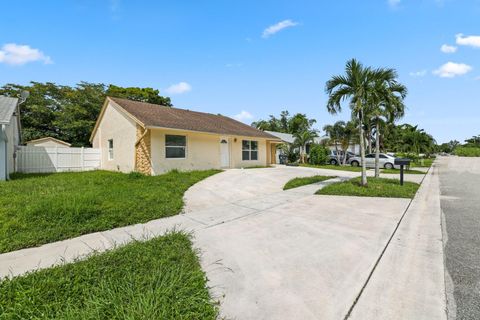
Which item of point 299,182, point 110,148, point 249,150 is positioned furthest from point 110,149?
point 299,182

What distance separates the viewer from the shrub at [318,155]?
2519 centimetres

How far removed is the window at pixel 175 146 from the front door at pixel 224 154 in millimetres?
3012

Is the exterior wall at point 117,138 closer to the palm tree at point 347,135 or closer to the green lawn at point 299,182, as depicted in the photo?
the green lawn at point 299,182

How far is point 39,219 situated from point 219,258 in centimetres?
401

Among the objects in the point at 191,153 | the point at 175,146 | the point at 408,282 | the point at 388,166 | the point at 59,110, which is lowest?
the point at 408,282

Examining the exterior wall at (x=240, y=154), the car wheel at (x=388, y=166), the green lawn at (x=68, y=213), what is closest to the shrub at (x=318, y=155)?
the car wheel at (x=388, y=166)

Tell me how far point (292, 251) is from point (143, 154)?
35.5 feet

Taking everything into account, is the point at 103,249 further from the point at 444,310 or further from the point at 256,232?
the point at 444,310

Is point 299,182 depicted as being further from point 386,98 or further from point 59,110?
point 59,110

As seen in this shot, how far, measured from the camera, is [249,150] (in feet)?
61.3

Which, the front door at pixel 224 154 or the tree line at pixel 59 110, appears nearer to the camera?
the front door at pixel 224 154

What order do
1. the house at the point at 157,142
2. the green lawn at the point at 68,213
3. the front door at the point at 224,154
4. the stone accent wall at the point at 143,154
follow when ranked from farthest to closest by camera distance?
the front door at the point at 224,154 → the house at the point at 157,142 → the stone accent wall at the point at 143,154 → the green lawn at the point at 68,213

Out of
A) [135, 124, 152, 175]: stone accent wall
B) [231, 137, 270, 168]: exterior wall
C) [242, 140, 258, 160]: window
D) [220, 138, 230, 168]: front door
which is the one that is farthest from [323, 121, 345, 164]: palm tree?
[135, 124, 152, 175]: stone accent wall

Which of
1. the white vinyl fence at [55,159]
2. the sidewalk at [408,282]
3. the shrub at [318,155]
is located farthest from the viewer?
the shrub at [318,155]
